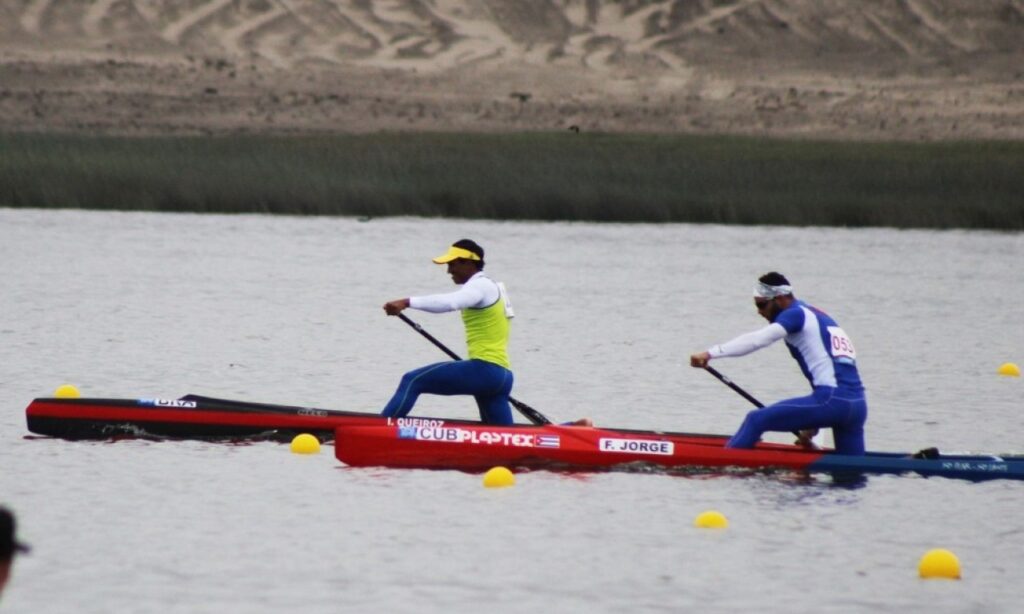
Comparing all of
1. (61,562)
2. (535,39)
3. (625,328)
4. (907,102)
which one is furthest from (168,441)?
(535,39)

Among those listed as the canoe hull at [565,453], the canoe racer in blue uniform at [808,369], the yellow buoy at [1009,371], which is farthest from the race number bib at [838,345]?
the yellow buoy at [1009,371]

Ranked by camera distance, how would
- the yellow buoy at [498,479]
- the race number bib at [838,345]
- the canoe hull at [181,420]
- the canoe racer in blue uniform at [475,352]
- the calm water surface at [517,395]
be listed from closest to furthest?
the calm water surface at [517,395] < the yellow buoy at [498,479] < the race number bib at [838,345] < the canoe racer in blue uniform at [475,352] < the canoe hull at [181,420]

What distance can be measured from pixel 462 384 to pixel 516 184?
24.7 m

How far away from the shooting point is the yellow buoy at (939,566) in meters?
12.6

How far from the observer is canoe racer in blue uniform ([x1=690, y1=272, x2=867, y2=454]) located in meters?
15.4

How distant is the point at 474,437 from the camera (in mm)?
15539

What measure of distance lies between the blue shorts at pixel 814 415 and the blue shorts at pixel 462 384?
191 cm

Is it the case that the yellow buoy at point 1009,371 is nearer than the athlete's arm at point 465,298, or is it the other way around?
the athlete's arm at point 465,298

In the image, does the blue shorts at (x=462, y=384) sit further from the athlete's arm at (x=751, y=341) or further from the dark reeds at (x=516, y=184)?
the dark reeds at (x=516, y=184)

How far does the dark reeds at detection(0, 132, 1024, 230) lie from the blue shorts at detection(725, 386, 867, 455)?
24015 mm

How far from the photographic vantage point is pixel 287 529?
13.5 m

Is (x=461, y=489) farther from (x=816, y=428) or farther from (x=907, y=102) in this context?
(x=907, y=102)

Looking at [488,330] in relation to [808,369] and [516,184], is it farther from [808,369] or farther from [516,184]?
[516,184]

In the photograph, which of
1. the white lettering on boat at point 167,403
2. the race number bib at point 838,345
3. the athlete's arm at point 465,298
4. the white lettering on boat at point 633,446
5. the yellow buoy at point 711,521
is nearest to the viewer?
the yellow buoy at point 711,521
